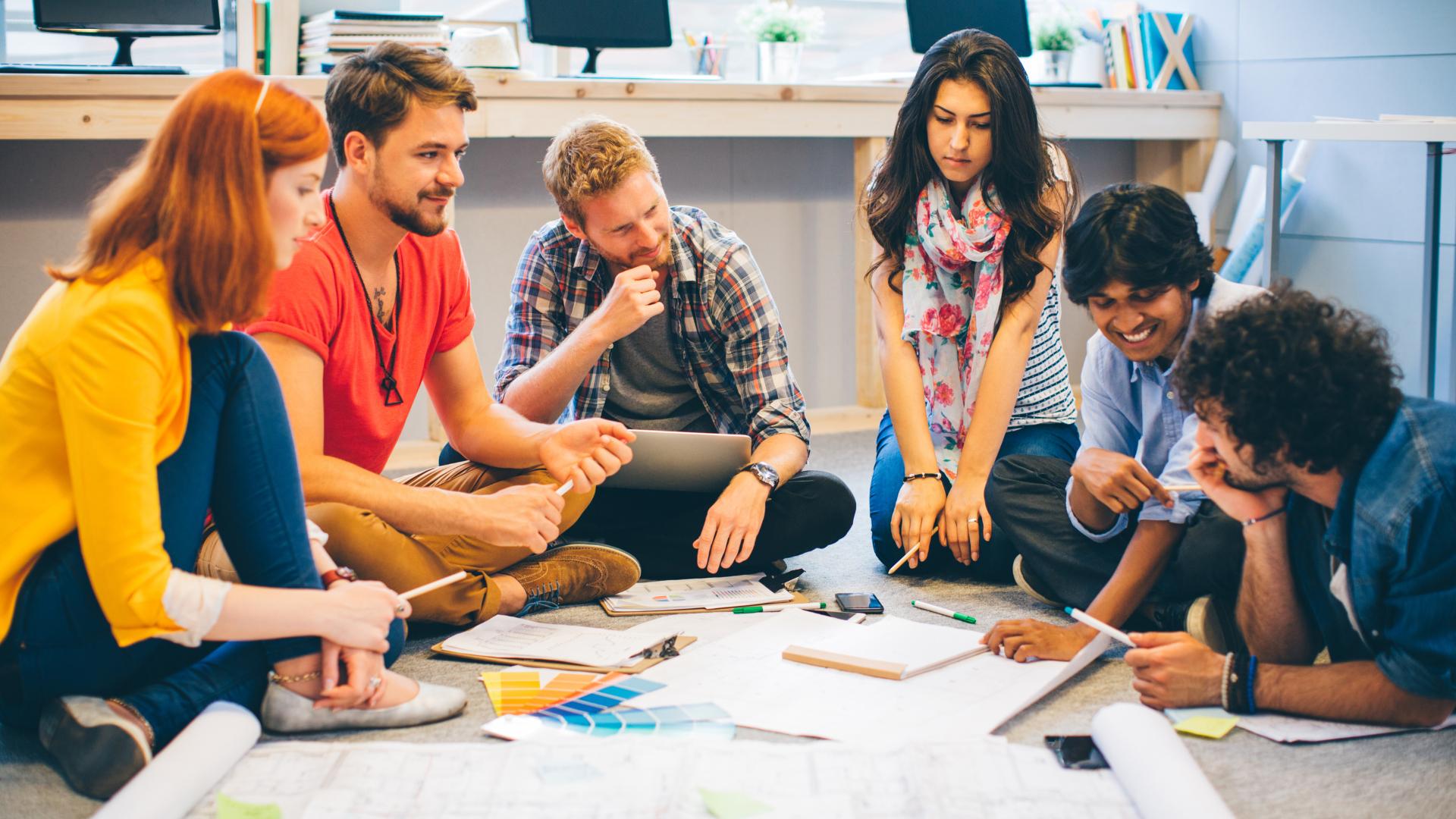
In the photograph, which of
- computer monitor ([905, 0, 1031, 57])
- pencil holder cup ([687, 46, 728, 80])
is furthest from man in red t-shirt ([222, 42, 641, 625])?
computer monitor ([905, 0, 1031, 57])

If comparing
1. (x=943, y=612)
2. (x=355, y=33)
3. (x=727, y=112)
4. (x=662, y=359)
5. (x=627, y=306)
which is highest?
(x=355, y=33)

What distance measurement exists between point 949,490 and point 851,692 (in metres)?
0.63

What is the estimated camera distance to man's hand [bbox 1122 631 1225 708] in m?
1.46

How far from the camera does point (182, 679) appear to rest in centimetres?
142

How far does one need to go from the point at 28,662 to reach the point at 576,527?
90 centimetres

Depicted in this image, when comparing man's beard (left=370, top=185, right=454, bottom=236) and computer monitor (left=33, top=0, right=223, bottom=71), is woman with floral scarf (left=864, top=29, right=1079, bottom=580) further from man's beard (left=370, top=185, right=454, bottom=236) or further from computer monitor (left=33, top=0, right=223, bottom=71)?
computer monitor (left=33, top=0, right=223, bottom=71)

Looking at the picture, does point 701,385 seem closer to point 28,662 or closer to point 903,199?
point 903,199

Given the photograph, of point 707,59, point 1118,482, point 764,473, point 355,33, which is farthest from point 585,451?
point 707,59

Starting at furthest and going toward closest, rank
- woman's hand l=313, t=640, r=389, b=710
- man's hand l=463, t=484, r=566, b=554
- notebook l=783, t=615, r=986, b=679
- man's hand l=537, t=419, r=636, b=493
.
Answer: man's hand l=537, t=419, r=636, b=493, man's hand l=463, t=484, r=566, b=554, notebook l=783, t=615, r=986, b=679, woman's hand l=313, t=640, r=389, b=710

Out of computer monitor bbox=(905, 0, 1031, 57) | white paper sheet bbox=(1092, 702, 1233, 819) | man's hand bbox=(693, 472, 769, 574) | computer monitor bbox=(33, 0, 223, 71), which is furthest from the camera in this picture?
computer monitor bbox=(905, 0, 1031, 57)

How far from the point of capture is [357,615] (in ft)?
4.50

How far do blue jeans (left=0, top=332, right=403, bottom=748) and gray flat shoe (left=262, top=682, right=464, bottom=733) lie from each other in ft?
0.16

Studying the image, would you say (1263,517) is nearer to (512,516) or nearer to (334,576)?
(512,516)

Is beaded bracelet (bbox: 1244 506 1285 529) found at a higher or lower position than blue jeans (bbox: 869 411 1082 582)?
higher
